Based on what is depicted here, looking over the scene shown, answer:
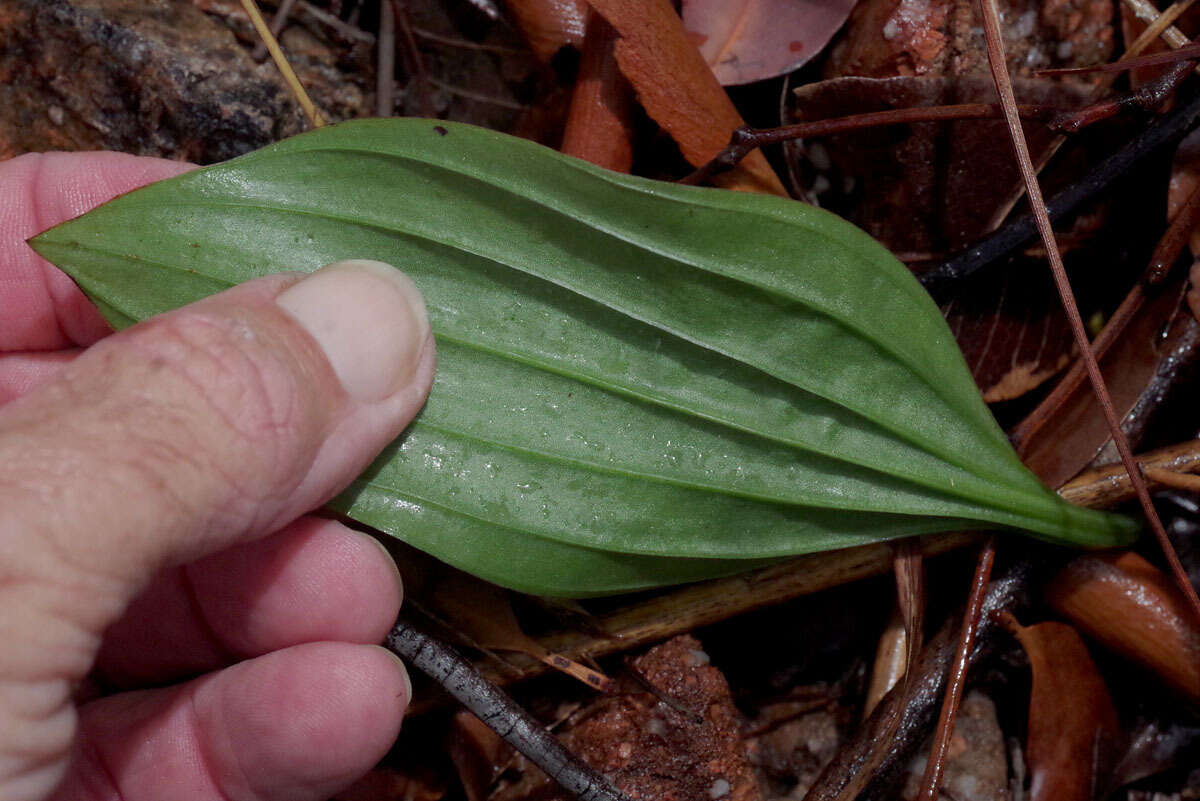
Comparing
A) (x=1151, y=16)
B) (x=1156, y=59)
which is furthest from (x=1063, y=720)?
(x=1151, y=16)

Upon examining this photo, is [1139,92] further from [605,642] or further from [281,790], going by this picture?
[281,790]

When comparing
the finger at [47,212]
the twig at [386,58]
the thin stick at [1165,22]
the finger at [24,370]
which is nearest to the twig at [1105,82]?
the thin stick at [1165,22]

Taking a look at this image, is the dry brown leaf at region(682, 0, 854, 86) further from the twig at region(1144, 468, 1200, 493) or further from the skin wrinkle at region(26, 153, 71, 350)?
the skin wrinkle at region(26, 153, 71, 350)

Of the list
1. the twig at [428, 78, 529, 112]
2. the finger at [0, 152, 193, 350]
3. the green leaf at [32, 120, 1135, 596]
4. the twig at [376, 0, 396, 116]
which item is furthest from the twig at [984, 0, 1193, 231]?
the finger at [0, 152, 193, 350]

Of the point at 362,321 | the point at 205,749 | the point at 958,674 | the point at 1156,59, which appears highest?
the point at 1156,59

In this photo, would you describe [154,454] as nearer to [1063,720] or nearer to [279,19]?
[279,19]

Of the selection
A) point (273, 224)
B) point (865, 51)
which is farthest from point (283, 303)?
point (865, 51)

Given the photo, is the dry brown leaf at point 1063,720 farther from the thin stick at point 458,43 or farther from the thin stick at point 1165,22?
the thin stick at point 458,43
